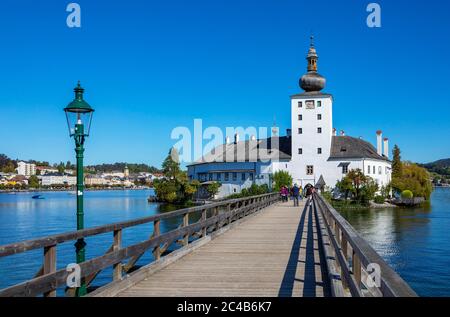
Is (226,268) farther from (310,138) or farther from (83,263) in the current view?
(310,138)

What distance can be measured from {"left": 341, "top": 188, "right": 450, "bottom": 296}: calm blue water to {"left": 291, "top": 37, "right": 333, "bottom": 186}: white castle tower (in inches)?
551

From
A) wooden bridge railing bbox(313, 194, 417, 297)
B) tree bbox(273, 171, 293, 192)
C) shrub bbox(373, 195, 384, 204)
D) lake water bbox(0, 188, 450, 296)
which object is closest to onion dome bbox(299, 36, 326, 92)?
tree bbox(273, 171, 293, 192)

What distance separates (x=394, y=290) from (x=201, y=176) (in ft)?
280

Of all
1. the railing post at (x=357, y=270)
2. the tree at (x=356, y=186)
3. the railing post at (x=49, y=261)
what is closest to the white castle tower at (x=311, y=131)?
the tree at (x=356, y=186)

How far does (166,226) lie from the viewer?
47.8m

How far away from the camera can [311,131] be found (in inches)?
2950

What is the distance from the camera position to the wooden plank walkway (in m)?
7.48

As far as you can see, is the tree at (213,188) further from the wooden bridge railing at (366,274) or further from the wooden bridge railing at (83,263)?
the wooden bridge railing at (366,274)

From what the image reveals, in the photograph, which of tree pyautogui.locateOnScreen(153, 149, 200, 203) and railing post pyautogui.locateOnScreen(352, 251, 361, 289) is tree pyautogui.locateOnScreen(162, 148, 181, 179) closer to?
tree pyautogui.locateOnScreen(153, 149, 200, 203)

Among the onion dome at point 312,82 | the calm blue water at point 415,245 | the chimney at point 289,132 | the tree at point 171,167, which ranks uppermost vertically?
the onion dome at point 312,82

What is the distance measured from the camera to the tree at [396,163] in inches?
3823

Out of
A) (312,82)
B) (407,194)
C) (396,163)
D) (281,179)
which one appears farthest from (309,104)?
(396,163)

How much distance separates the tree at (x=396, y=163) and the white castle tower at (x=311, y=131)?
27536 millimetres
